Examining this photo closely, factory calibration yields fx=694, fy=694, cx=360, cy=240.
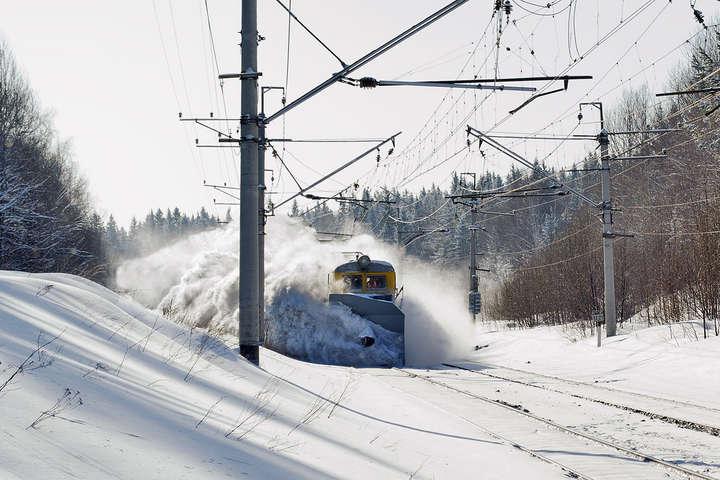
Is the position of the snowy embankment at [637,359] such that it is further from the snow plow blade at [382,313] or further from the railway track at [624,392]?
the snow plow blade at [382,313]

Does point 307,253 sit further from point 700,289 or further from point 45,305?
point 45,305

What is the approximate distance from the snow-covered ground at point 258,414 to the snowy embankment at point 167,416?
0.02 m

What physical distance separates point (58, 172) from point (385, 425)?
139 feet

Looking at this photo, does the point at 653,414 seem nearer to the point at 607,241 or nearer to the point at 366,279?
the point at 607,241

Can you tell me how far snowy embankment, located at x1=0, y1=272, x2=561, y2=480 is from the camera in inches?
179

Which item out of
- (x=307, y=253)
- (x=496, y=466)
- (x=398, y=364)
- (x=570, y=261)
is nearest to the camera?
(x=496, y=466)

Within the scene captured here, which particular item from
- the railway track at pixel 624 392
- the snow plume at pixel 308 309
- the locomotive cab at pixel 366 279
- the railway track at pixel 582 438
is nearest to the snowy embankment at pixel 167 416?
the railway track at pixel 582 438

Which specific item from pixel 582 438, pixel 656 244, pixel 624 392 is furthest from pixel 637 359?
pixel 656 244

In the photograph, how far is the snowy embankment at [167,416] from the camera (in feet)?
14.9

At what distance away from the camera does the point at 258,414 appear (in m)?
8.12

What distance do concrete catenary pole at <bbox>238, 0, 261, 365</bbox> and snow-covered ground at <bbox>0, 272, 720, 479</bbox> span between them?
3.52ft

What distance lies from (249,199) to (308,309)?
14907mm

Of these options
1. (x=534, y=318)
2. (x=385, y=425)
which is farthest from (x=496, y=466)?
(x=534, y=318)

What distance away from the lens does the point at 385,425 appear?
10.5m
